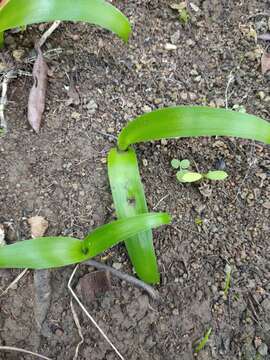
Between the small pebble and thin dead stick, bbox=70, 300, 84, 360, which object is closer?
thin dead stick, bbox=70, 300, 84, 360

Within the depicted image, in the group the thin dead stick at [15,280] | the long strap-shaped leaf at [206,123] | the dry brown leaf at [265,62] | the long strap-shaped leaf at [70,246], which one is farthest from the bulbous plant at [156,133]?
the dry brown leaf at [265,62]

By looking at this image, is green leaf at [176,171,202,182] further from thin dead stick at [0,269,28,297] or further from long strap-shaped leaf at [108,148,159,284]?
thin dead stick at [0,269,28,297]

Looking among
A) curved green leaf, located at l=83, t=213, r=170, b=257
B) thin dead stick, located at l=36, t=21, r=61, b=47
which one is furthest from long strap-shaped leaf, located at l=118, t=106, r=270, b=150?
thin dead stick, located at l=36, t=21, r=61, b=47

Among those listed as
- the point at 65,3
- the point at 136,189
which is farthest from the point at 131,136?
the point at 65,3

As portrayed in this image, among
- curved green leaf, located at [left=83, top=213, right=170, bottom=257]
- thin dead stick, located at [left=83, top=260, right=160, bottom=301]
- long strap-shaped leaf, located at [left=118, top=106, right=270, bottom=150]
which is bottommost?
thin dead stick, located at [left=83, top=260, right=160, bottom=301]

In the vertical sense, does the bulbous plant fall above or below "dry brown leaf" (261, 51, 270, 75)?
below

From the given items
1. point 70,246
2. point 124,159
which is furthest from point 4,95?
point 70,246

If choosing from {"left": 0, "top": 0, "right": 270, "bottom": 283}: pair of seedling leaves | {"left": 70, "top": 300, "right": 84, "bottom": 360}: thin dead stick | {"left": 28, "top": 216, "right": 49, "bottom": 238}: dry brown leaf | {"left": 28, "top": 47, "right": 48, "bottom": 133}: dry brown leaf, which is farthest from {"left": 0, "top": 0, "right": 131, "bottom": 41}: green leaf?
{"left": 70, "top": 300, "right": 84, "bottom": 360}: thin dead stick

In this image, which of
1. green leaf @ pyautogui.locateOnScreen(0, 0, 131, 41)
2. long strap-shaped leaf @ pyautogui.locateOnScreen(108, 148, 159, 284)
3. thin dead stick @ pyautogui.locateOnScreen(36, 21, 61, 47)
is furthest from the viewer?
thin dead stick @ pyautogui.locateOnScreen(36, 21, 61, 47)

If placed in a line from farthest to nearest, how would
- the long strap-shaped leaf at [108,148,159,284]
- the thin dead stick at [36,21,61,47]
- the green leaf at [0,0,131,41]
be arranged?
the thin dead stick at [36,21,61,47] < the green leaf at [0,0,131,41] < the long strap-shaped leaf at [108,148,159,284]
